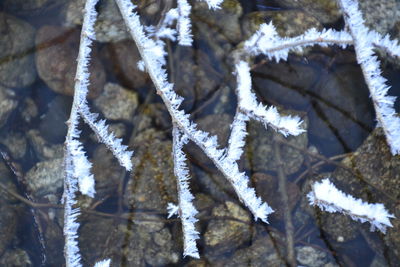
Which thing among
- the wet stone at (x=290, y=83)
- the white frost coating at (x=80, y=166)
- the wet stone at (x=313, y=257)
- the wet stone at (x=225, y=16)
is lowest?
the wet stone at (x=313, y=257)

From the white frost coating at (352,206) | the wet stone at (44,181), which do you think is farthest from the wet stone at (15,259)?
the white frost coating at (352,206)

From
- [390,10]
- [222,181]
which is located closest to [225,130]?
[222,181]

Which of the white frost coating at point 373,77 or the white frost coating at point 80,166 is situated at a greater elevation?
the white frost coating at point 373,77

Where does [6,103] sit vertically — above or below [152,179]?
above

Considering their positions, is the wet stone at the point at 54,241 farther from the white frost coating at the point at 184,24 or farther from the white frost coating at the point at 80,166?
the white frost coating at the point at 184,24

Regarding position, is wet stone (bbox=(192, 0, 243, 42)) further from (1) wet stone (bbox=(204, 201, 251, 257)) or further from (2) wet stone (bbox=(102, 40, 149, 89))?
(1) wet stone (bbox=(204, 201, 251, 257))

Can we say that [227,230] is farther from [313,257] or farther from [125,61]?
[125,61]

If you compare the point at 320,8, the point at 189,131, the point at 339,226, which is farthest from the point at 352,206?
the point at 320,8
